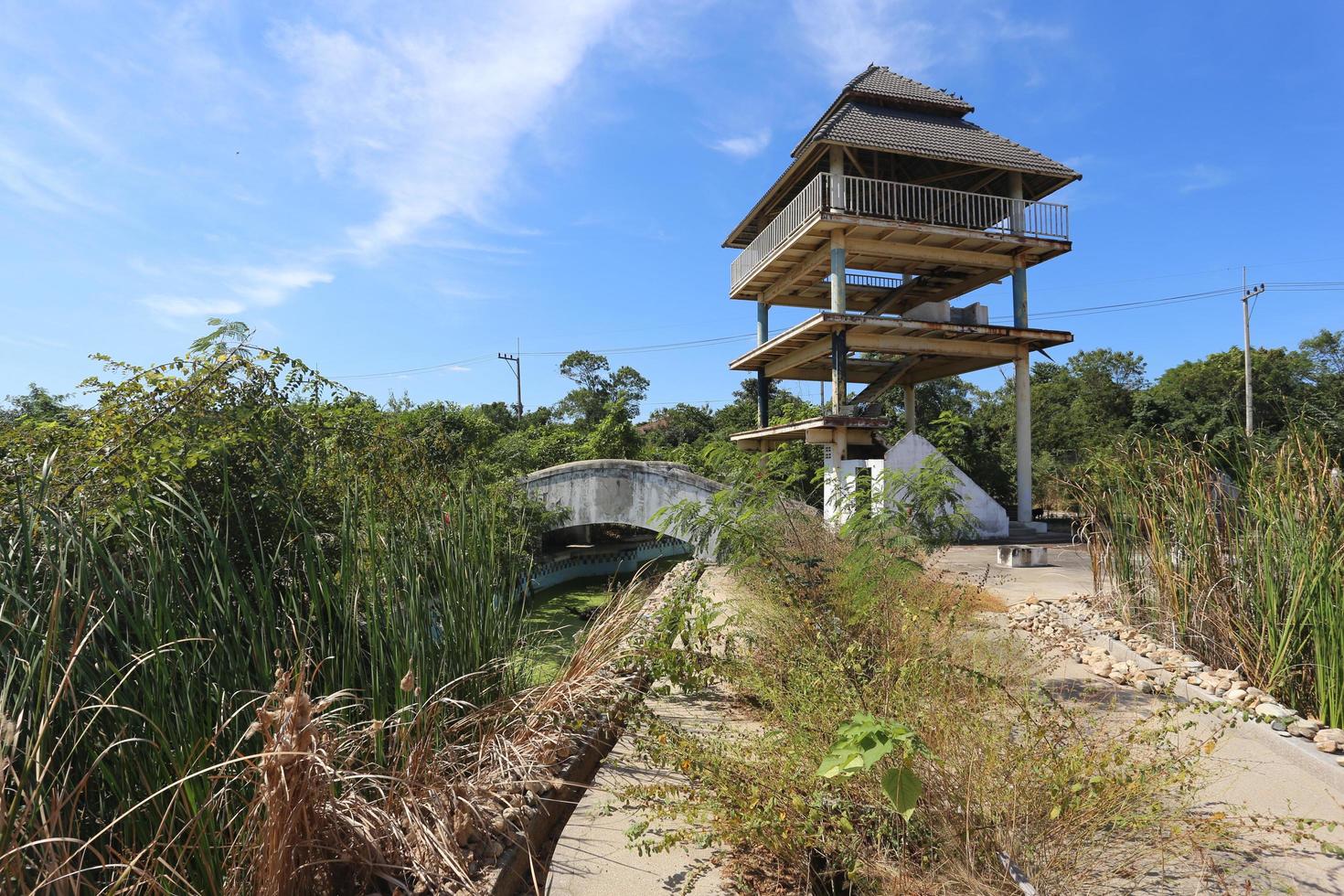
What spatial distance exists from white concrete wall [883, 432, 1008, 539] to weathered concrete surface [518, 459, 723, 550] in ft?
12.1

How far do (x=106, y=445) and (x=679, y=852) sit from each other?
3.06 meters

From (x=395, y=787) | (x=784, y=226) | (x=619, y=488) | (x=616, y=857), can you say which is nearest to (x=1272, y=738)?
(x=616, y=857)

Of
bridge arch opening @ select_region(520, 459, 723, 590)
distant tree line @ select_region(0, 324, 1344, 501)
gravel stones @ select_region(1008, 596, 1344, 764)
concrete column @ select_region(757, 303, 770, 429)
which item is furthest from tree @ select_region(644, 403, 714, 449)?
gravel stones @ select_region(1008, 596, 1344, 764)

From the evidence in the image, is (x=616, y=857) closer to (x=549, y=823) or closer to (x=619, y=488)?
(x=549, y=823)

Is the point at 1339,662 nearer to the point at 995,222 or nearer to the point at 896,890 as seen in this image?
the point at 896,890

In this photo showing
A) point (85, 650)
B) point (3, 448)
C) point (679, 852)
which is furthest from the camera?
point (3, 448)

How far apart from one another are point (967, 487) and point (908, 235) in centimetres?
503

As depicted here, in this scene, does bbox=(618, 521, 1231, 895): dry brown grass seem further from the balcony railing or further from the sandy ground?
the balcony railing

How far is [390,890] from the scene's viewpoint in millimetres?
2102

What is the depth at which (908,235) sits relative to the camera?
13.6 meters

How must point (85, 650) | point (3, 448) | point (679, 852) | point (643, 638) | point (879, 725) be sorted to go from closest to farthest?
point (879, 725), point (85, 650), point (679, 852), point (3, 448), point (643, 638)

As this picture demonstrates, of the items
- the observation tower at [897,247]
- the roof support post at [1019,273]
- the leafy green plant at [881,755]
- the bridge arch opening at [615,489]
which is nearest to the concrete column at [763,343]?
the observation tower at [897,247]

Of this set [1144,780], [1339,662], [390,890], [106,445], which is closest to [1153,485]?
[1339,662]

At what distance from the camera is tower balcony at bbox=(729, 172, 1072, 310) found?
13234 mm
